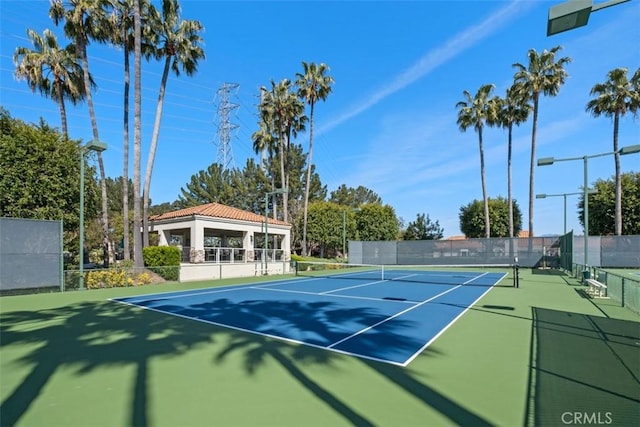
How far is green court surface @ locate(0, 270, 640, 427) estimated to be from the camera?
4035 mm

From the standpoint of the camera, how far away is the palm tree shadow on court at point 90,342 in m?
4.65

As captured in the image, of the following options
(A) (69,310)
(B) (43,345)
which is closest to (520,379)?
(B) (43,345)

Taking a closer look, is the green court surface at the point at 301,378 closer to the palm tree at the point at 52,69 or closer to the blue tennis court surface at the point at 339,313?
the blue tennis court surface at the point at 339,313

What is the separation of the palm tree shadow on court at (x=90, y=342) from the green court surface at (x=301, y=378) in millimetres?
30

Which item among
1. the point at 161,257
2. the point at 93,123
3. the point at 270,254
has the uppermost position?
the point at 93,123

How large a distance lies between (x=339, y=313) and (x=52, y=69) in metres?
24.5

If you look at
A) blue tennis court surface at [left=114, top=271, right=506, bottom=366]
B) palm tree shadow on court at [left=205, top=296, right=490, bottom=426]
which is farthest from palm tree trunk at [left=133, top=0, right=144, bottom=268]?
palm tree shadow on court at [left=205, top=296, right=490, bottom=426]

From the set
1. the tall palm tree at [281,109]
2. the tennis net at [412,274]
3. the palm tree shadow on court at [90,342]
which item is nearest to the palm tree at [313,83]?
the tall palm tree at [281,109]

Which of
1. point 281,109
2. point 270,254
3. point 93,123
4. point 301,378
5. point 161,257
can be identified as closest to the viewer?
point 301,378

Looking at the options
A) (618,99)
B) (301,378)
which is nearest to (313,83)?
(618,99)

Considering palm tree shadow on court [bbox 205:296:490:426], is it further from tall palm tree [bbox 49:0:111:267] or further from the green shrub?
tall palm tree [bbox 49:0:111:267]

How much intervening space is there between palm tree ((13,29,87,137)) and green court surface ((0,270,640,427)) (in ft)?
65.7

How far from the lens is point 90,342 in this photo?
7.17m

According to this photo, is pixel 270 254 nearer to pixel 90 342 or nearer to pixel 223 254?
pixel 223 254
